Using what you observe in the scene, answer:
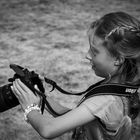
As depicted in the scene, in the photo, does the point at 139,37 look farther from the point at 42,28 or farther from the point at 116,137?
the point at 42,28

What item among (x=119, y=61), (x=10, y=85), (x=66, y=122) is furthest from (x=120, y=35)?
(x=10, y=85)

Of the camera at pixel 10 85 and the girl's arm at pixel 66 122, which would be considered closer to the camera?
the girl's arm at pixel 66 122

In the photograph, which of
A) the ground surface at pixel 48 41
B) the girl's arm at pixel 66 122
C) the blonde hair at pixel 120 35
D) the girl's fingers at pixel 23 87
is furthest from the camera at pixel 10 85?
the ground surface at pixel 48 41

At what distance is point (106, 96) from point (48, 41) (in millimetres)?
2260

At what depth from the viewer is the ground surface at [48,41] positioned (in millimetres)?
2211

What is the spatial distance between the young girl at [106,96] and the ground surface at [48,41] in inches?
35.0

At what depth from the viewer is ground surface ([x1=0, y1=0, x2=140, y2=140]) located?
2211mm

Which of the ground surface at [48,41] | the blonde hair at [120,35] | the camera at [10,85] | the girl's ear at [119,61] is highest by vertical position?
the blonde hair at [120,35]

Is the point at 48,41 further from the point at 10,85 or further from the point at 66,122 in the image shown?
the point at 66,122

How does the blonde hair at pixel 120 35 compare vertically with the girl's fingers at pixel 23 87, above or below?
above

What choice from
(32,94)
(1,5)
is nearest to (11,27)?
(1,5)

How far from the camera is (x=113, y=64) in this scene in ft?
3.33

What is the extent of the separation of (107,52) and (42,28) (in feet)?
8.47

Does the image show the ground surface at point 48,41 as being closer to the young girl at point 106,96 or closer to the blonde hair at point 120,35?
the young girl at point 106,96
